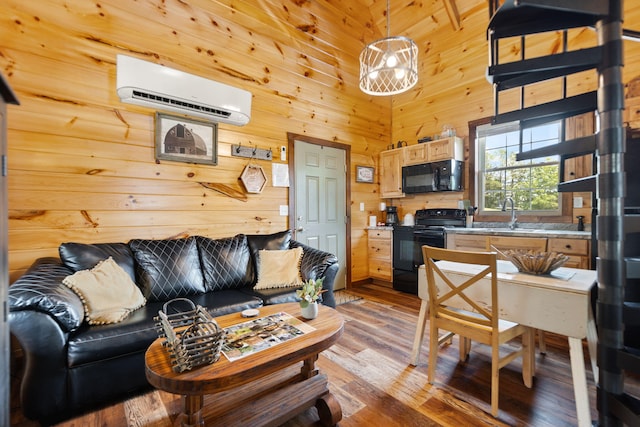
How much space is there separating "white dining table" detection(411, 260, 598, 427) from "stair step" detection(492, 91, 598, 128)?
968 mm

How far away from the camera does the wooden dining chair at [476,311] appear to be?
1.64 metres

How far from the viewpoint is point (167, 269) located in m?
2.47

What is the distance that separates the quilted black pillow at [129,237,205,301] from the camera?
2377 mm

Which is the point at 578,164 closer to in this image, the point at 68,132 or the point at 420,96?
the point at 420,96

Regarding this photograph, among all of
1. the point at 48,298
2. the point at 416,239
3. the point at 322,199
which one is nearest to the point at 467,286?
the point at 416,239

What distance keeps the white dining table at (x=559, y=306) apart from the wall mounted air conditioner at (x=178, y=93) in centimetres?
269

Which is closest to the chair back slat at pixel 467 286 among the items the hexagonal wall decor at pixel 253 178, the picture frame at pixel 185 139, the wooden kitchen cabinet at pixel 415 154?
the hexagonal wall decor at pixel 253 178

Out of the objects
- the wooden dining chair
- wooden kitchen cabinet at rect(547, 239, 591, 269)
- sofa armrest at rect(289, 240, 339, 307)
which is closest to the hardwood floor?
the wooden dining chair

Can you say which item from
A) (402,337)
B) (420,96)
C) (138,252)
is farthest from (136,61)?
(420,96)

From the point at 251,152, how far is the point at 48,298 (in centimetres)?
230

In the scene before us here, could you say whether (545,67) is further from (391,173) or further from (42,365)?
(391,173)

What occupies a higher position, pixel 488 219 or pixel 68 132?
pixel 68 132

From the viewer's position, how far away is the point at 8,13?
221 centimetres

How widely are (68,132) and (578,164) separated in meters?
5.11
